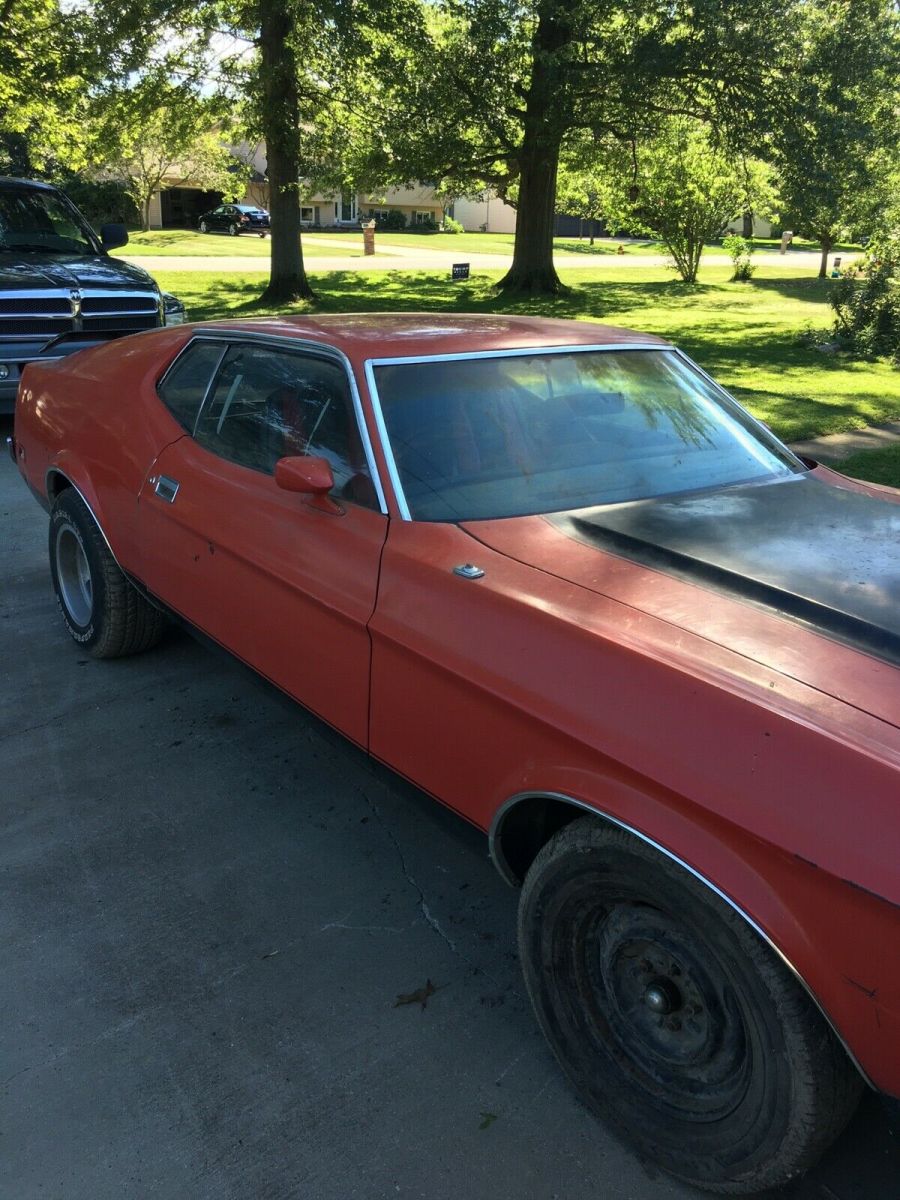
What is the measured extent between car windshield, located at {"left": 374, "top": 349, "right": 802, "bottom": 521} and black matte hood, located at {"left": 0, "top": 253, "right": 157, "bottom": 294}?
20.6 ft

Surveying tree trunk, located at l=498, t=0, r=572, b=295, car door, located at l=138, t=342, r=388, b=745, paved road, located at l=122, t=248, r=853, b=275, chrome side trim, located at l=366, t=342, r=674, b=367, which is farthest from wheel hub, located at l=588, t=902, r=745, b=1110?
paved road, located at l=122, t=248, r=853, b=275

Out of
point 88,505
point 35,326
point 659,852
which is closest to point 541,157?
point 35,326

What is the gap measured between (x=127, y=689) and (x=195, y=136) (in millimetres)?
16885

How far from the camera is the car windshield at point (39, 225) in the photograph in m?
8.92

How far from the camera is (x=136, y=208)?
4541 centimetres

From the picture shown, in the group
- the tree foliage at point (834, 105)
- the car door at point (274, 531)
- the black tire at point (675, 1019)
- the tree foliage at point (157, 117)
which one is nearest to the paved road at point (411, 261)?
the tree foliage at point (157, 117)

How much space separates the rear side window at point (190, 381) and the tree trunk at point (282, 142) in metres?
12.8

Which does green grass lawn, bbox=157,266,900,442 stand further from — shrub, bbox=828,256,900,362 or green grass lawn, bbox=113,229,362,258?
green grass lawn, bbox=113,229,362,258

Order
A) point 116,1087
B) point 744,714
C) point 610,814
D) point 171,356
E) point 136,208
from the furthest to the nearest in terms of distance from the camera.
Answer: point 136,208 → point 171,356 → point 116,1087 → point 610,814 → point 744,714

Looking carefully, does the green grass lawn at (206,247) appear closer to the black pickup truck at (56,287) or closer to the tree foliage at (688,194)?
the tree foliage at (688,194)

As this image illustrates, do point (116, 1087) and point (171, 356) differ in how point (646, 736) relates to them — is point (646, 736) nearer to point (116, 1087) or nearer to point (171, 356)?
point (116, 1087)

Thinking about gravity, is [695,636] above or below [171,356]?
below

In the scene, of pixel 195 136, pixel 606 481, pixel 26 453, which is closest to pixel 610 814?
pixel 606 481

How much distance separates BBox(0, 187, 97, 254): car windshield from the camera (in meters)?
8.92
